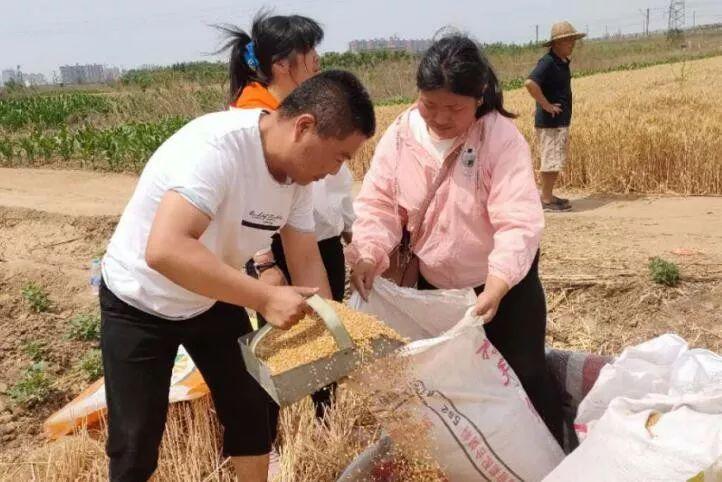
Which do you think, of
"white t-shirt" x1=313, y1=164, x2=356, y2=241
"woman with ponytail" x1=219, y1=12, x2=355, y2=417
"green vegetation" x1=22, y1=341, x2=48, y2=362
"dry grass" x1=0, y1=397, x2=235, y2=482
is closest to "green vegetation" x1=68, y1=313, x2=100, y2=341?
"green vegetation" x1=22, y1=341, x2=48, y2=362

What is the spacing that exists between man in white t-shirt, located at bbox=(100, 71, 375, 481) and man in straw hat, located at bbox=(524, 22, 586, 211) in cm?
458

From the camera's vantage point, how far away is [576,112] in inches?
376

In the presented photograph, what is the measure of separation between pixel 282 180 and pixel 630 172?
238 inches

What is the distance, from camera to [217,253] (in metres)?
1.75

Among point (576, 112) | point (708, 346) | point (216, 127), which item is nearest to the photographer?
point (216, 127)

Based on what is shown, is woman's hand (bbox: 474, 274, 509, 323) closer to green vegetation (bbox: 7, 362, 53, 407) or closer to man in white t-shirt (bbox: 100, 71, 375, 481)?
man in white t-shirt (bbox: 100, 71, 375, 481)

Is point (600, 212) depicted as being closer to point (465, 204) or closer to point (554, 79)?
point (554, 79)

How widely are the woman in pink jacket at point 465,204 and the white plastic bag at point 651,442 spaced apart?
0.38 meters

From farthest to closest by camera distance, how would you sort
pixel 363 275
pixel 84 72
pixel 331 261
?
1. pixel 84 72
2. pixel 331 261
3. pixel 363 275

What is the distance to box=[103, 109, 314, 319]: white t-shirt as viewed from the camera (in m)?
1.59

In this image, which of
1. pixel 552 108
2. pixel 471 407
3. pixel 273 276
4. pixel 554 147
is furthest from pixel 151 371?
pixel 554 147

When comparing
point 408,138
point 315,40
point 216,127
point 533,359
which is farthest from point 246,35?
point 533,359

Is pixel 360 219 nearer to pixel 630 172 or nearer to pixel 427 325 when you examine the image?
pixel 427 325

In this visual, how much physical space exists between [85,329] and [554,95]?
165 inches
